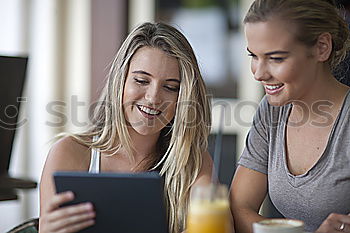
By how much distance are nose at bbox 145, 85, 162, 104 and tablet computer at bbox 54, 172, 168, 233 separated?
22.1 inches

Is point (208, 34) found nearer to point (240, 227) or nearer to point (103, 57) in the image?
point (103, 57)

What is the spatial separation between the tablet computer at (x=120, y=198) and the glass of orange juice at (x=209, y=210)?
10 centimetres

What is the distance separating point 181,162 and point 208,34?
2.73 m

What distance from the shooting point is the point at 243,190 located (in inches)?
75.5

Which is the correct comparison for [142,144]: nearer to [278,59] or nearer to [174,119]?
[174,119]

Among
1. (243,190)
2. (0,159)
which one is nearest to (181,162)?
(243,190)

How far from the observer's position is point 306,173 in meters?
1.83

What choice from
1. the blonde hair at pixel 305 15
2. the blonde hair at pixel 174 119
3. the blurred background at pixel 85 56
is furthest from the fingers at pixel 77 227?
the blurred background at pixel 85 56

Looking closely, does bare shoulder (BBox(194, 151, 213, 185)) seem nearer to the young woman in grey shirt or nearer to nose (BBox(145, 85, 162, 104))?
the young woman in grey shirt

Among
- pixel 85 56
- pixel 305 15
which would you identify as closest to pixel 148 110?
pixel 305 15

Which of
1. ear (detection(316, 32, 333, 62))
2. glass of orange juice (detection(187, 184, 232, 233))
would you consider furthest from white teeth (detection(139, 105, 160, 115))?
glass of orange juice (detection(187, 184, 232, 233))

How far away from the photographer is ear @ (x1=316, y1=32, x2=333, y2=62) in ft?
5.88

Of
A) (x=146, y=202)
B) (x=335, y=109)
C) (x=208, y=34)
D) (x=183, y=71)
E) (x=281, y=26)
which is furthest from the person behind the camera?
(x=208, y=34)

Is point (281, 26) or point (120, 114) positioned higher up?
point (281, 26)
